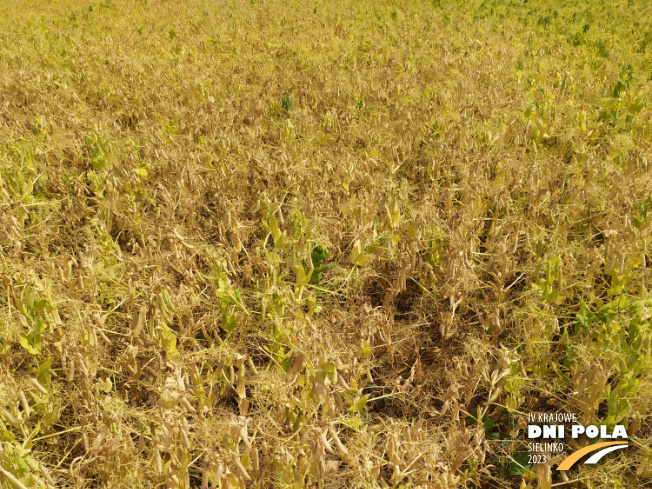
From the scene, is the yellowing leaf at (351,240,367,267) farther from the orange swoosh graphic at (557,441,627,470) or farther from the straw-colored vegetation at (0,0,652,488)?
the orange swoosh graphic at (557,441,627,470)

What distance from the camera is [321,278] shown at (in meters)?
2.44

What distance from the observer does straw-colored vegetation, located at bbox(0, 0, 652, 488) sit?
5.39 ft

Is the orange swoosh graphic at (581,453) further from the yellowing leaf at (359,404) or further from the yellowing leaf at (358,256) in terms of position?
the yellowing leaf at (358,256)

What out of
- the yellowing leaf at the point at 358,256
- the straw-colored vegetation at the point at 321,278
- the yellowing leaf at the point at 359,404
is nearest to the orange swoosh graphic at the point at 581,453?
the straw-colored vegetation at the point at 321,278

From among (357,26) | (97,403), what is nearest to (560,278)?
(97,403)

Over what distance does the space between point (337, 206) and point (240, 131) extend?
1400 mm

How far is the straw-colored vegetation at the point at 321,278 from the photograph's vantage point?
1644 mm

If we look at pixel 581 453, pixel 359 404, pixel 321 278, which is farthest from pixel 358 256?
pixel 581 453

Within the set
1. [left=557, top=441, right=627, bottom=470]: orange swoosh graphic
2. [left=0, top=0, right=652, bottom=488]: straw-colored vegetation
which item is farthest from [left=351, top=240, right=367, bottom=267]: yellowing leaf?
[left=557, top=441, right=627, bottom=470]: orange swoosh graphic

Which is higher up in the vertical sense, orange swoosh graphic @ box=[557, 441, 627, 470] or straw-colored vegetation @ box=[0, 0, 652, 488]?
straw-colored vegetation @ box=[0, 0, 652, 488]

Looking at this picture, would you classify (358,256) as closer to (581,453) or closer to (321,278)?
(321,278)

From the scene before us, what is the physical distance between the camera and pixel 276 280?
2.20m

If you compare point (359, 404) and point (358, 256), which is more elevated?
point (358, 256)

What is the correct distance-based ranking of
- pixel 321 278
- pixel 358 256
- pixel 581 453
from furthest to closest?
pixel 321 278 < pixel 358 256 < pixel 581 453
